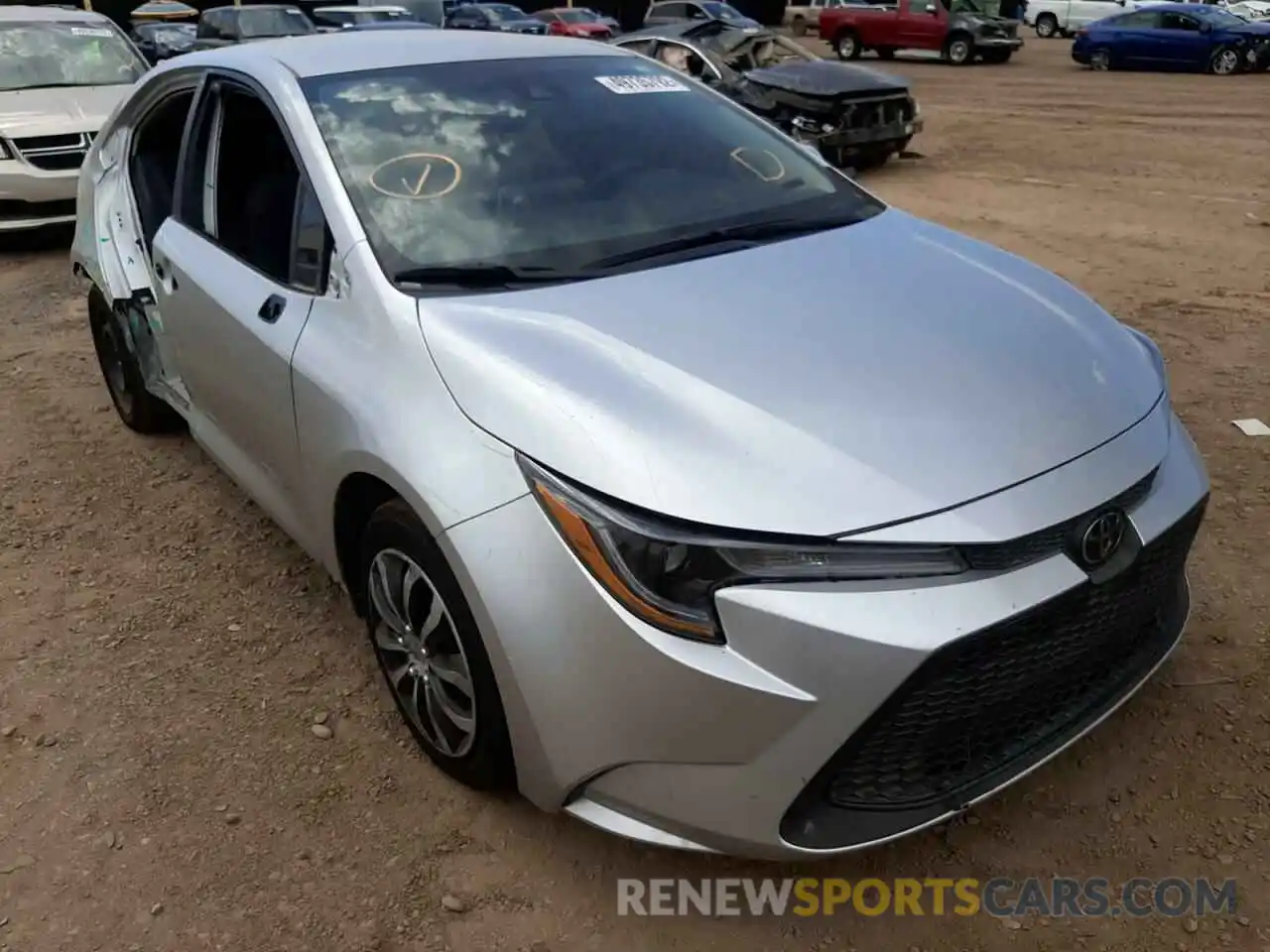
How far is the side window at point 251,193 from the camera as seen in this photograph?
274cm

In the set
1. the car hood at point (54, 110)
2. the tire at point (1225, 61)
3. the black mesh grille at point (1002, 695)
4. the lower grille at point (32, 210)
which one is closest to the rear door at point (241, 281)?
the black mesh grille at point (1002, 695)

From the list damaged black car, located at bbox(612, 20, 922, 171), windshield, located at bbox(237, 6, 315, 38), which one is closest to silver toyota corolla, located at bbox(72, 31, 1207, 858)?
damaged black car, located at bbox(612, 20, 922, 171)

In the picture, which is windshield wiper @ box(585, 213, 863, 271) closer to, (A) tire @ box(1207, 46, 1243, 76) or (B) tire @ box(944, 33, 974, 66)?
(A) tire @ box(1207, 46, 1243, 76)

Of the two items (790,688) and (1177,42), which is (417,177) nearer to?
(790,688)

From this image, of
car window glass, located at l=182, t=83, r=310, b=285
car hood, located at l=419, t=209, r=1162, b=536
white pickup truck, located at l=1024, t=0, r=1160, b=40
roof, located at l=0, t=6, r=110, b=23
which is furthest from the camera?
white pickup truck, located at l=1024, t=0, r=1160, b=40

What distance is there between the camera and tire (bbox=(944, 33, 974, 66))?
23.2m

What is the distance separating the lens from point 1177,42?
20.8 meters

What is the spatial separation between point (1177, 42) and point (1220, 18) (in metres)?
0.93

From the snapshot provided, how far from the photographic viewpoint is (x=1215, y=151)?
11.4 meters

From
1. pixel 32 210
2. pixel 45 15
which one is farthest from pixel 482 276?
pixel 45 15

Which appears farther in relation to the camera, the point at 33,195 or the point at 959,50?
the point at 959,50

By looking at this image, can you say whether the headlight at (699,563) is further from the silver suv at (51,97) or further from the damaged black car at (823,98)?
the damaged black car at (823,98)

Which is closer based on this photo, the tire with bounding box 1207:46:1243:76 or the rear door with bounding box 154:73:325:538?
the rear door with bounding box 154:73:325:538

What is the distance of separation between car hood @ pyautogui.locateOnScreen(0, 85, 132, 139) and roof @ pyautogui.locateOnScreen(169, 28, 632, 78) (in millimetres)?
5012
